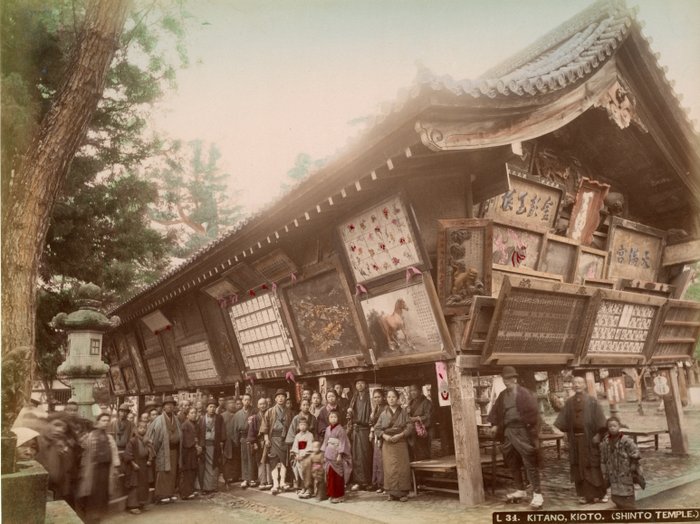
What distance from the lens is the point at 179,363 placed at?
11016mm

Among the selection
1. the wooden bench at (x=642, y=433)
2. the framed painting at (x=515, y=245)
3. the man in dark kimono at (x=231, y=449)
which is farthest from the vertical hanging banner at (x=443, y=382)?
the man in dark kimono at (x=231, y=449)

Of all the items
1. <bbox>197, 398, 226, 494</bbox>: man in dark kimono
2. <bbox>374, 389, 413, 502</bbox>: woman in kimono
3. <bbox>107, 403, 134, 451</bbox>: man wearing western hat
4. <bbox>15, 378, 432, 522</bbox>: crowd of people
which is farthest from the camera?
<bbox>197, 398, 226, 494</bbox>: man in dark kimono

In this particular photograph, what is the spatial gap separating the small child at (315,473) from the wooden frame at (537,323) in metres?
2.97

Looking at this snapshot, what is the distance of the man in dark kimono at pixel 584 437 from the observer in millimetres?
5246

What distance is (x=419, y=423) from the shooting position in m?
6.91

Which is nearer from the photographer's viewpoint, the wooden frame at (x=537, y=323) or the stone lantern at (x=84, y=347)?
the wooden frame at (x=537, y=323)

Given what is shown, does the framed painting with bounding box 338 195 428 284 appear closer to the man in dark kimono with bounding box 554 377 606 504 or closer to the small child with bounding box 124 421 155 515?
the man in dark kimono with bounding box 554 377 606 504

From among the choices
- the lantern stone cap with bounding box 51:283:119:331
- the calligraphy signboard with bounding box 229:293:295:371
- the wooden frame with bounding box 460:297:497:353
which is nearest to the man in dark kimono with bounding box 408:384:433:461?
the wooden frame with bounding box 460:297:497:353

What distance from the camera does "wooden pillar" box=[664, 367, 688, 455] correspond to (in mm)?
7691

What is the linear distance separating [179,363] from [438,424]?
6.02 m

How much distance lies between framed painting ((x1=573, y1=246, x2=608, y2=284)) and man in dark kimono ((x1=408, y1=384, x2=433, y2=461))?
281 centimetres

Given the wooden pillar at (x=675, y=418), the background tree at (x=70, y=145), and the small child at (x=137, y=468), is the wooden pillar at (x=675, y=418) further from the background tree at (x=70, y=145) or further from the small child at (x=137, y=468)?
the background tree at (x=70, y=145)

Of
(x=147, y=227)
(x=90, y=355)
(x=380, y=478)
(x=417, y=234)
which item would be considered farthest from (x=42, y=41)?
(x=380, y=478)

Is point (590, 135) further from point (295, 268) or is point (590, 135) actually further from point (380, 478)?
point (380, 478)
